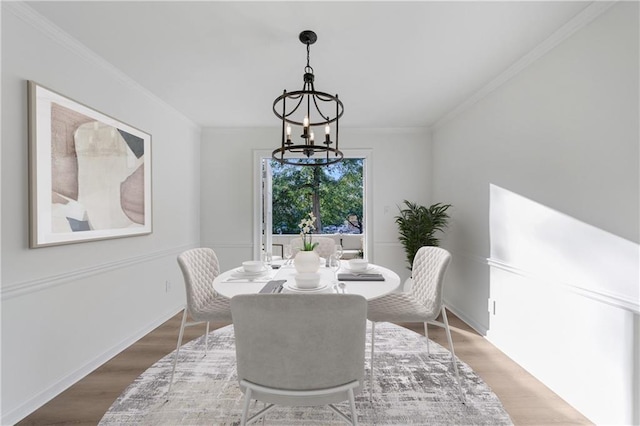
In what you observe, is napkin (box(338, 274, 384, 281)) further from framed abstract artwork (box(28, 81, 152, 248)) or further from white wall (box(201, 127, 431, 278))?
white wall (box(201, 127, 431, 278))

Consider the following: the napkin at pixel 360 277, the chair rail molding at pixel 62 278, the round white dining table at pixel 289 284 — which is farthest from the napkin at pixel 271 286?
the chair rail molding at pixel 62 278

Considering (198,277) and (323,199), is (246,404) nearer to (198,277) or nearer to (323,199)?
(198,277)

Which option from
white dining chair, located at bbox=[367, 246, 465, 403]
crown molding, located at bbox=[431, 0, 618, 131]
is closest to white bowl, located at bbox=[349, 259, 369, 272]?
white dining chair, located at bbox=[367, 246, 465, 403]

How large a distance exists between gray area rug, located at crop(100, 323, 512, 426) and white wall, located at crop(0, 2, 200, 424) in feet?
1.62

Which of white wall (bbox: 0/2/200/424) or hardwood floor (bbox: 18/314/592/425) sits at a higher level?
white wall (bbox: 0/2/200/424)

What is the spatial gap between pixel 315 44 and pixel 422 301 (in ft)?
6.46

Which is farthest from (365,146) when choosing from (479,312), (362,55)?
(479,312)

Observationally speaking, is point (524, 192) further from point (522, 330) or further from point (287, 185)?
point (287, 185)

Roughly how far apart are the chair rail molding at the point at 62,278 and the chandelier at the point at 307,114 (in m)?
1.59

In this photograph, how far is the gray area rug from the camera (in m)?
1.73

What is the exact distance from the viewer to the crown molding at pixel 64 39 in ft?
5.63

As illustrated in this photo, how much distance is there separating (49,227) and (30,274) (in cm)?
29

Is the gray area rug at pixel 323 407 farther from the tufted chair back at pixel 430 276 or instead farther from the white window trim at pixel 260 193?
the white window trim at pixel 260 193

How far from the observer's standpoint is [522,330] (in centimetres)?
232
